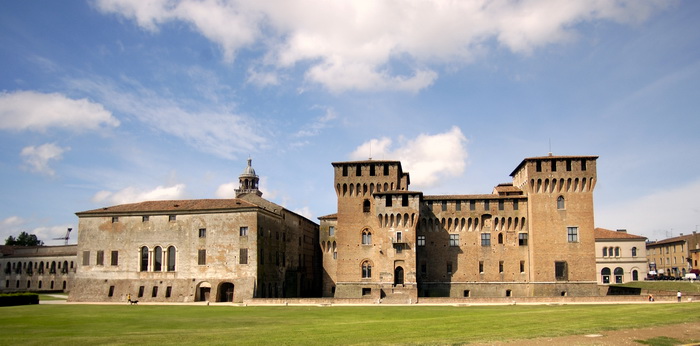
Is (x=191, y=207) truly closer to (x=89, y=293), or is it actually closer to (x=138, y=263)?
(x=138, y=263)

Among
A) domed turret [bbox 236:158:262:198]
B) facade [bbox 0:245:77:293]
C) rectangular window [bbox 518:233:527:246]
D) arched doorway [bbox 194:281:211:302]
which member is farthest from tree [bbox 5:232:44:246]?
rectangular window [bbox 518:233:527:246]

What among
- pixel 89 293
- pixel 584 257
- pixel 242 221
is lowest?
pixel 89 293

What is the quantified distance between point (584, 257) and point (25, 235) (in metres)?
107

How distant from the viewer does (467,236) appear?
58062mm

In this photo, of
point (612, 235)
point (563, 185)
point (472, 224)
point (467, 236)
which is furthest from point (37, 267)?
point (612, 235)

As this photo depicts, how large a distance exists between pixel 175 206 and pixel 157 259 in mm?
5452

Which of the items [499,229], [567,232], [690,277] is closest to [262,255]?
[499,229]

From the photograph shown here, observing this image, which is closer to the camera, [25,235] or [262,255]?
[262,255]

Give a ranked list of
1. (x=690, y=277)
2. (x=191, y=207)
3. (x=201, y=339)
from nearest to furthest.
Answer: (x=201, y=339)
(x=191, y=207)
(x=690, y=277)

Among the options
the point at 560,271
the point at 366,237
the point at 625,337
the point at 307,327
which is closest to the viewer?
the point at 625,337

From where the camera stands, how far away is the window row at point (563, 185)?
55125 millimetres

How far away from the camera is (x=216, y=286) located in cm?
5138

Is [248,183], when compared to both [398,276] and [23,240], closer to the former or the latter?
[398,276]

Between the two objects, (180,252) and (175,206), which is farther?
(175,206)
